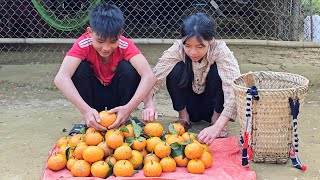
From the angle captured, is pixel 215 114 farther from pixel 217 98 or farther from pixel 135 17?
pixel 135 17

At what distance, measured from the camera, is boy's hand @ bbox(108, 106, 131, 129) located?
2818mm

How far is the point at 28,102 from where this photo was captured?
4.27 metres

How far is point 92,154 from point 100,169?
0.09 metres

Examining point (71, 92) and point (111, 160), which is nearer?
point (111, 160)

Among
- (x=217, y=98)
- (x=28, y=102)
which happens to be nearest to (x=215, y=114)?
(x=217, y=98)

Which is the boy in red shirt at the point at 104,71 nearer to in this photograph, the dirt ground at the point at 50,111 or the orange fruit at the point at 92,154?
the orange fruit at the point at 92,154

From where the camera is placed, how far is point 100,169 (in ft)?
8.38

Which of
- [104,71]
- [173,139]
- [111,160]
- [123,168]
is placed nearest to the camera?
[123,168]

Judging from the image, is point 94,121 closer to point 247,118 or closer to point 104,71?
point 104,71

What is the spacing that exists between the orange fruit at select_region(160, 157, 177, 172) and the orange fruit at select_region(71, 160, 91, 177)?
376 millimetres

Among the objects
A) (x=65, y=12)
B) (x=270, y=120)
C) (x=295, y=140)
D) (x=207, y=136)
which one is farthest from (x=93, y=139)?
(x=65, y=12)

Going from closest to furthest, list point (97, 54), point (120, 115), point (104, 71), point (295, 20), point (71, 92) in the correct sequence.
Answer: point (120, 115) → point (71, 92) → point (97, 54) → point (104, 71) → point (295, 20)

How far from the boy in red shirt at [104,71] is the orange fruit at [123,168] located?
1.00 ft

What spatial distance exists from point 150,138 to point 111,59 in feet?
2.23
